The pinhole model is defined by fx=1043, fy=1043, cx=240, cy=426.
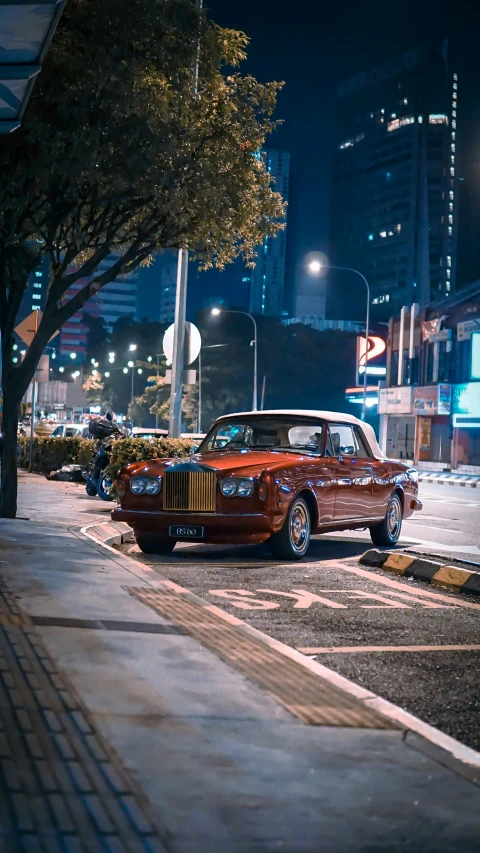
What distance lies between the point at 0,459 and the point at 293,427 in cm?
444

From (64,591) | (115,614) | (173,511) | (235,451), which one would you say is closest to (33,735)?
(115,614)

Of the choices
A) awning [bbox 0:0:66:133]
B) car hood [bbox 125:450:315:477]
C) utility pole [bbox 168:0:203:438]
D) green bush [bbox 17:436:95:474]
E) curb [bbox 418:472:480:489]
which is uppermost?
awning [bbox 0:0:66:133]

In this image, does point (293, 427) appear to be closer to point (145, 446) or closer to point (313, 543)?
point (313, 543)

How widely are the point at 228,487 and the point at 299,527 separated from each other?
43.6 inches

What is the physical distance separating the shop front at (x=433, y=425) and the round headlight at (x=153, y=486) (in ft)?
144

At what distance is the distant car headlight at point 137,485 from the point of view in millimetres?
11516

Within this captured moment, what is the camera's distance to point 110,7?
13070mm

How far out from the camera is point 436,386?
55.8 meters

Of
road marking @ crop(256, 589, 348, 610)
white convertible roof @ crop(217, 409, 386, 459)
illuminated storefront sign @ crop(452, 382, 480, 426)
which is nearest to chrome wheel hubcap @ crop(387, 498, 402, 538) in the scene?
white convertible roof @ crop(217, 409, 386, 459)

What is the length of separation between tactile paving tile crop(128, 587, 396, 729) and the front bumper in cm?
314

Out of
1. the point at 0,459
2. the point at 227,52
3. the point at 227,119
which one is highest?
the point at 227,52

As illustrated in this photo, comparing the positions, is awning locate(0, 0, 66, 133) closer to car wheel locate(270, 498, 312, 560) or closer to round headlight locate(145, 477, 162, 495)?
round headlight locate(145, 477, 162, 495)

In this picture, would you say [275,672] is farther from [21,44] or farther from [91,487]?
[91,487]

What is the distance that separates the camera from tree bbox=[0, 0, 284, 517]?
1305cm
